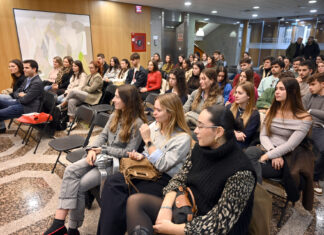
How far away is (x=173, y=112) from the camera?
6.34 feet

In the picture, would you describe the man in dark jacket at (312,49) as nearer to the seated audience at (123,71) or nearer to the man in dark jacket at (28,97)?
the seated audience at (123,71)

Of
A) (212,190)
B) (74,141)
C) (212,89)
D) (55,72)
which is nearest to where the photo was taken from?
(212,190)

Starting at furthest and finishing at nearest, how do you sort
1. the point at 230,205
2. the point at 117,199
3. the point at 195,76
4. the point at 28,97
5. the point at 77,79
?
the point at 77,79
the point at 195,76
the point at 28,97
the point at 117,199
the point at 230,205

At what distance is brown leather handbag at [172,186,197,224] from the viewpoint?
136 centimetres

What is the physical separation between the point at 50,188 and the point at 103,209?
1.44 m

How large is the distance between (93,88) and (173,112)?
3479 mm

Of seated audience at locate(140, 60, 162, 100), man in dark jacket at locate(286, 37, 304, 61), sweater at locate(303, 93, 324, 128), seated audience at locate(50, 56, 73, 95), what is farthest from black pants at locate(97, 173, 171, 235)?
man in dark jacket at locate(286, 37, 304, 61)

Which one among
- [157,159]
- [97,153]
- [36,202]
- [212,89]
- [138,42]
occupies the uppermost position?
[138,42]

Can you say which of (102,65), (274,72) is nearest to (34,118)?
(102,65)

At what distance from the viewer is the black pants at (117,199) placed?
160 centimetres

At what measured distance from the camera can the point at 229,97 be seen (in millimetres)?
3953

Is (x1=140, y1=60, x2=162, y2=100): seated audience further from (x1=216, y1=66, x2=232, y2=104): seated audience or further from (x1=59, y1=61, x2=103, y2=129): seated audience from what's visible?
(x1=216, y1=66, x2=232, y2=104): seated audience

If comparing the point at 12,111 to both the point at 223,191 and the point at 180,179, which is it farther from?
the point at 223,191

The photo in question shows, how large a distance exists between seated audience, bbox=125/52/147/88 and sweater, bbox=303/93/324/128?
3666 millimetres
